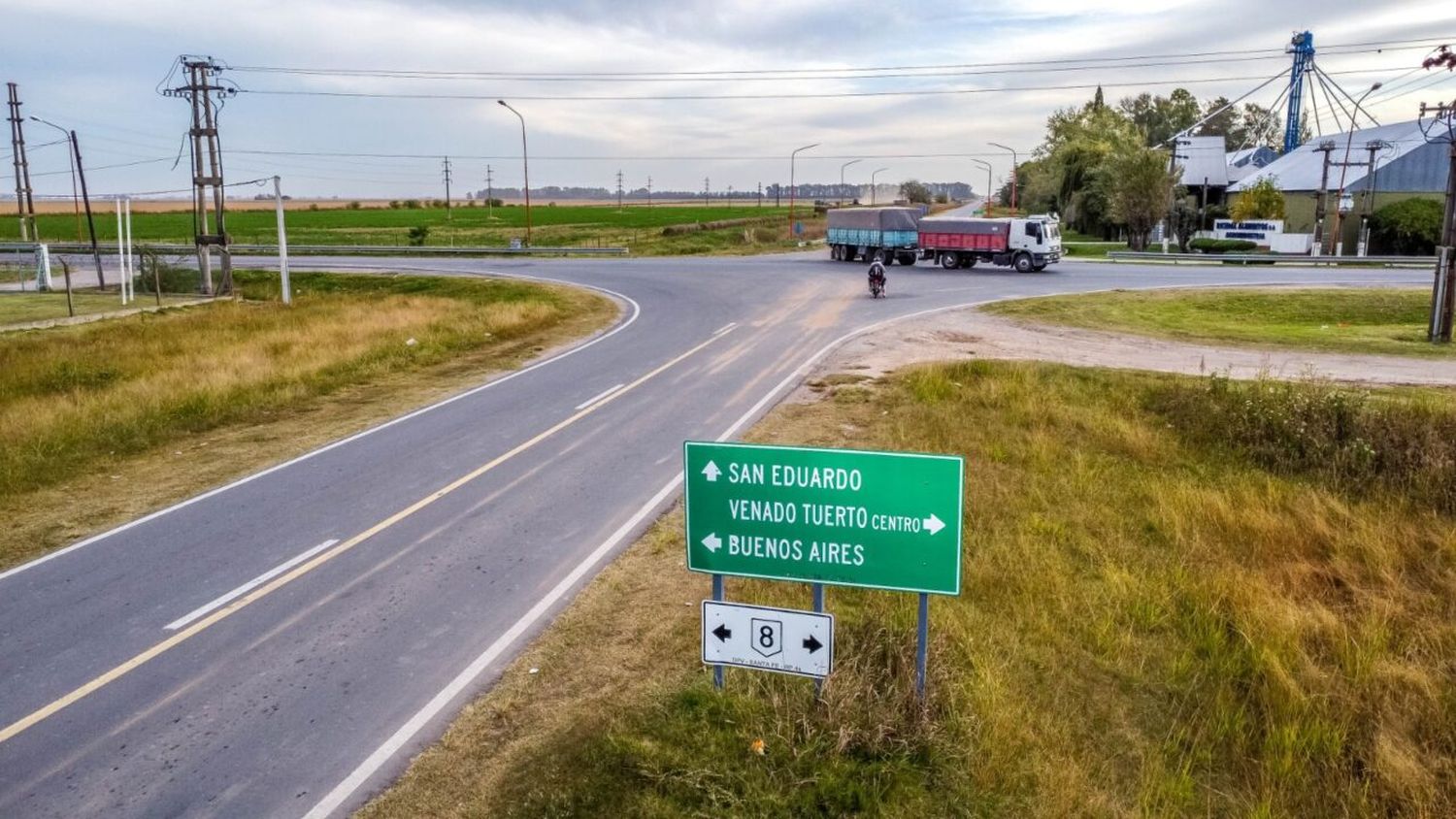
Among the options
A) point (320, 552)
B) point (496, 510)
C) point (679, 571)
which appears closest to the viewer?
point (679, 571)

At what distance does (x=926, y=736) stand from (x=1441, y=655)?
17.3 ft

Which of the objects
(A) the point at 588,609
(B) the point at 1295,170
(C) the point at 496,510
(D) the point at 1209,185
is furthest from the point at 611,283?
(D) the point at 1209,185

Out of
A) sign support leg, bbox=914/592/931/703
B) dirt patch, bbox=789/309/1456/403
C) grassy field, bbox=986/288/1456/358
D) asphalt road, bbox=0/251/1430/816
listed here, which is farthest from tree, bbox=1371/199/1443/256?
sign support leg, bbox=914/592/931/703

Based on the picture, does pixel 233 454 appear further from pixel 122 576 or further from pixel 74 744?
pixel 74 744

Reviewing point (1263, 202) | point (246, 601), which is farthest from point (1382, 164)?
point (246, 601)

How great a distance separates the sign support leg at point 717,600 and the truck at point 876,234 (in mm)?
37596

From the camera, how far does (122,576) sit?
952 centimetres

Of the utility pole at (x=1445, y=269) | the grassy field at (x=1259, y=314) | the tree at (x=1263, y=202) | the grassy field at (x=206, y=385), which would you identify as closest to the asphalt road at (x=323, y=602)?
the grassy field at (x=206, y=385)

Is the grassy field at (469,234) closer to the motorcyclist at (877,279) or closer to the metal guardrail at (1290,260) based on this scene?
the metal guardrail at (1290,260)

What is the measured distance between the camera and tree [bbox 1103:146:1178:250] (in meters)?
56.2

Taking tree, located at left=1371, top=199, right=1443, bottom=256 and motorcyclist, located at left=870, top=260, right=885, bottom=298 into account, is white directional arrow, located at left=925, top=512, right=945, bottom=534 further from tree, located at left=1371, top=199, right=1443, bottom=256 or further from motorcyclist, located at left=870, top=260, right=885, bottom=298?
tree, located at left=1371, top=199, right=1443, bottom=256

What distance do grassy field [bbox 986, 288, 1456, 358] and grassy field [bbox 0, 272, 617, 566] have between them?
15011 mm

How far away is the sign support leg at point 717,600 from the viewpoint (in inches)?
258

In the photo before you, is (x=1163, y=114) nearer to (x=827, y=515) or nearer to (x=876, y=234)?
(x=876, y=234)
